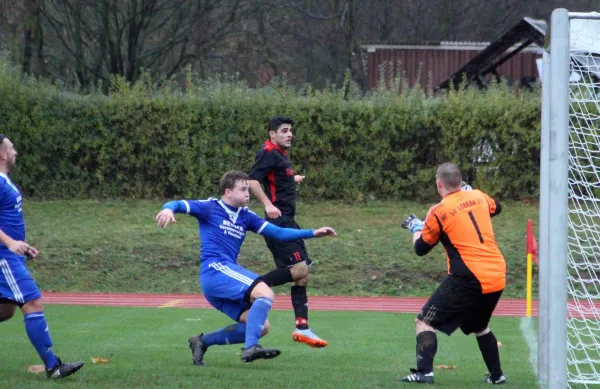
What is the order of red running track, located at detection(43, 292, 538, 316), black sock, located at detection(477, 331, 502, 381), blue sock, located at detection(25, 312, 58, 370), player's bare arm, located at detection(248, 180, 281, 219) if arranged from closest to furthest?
blue sock, located at detection(25, 312, 58, 370), black sock, located at detection(477, 331, 502, 381), player's bare arm, located at detection(248, 180, 281, 219), red running track, located at detection(43, 292, 538, 316)

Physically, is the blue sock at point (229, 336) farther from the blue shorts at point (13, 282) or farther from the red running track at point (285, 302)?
the red running track at point (285, 302)

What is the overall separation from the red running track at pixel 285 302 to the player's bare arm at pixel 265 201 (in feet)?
13.9

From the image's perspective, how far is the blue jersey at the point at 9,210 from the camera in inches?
285

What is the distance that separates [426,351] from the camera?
23.9 feet

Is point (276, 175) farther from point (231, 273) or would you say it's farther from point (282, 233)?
point (231, 273)

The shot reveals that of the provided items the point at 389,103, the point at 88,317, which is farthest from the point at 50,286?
the point at 389,103

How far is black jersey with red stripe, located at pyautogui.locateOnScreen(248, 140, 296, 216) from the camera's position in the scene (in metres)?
9.44

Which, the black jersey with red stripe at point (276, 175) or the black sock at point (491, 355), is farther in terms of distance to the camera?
the black jersey with red stripe at point (276, 175)

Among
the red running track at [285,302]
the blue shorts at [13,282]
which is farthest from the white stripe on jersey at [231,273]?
the red running track at [285,302]

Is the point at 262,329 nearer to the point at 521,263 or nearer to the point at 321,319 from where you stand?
the point at 321,319

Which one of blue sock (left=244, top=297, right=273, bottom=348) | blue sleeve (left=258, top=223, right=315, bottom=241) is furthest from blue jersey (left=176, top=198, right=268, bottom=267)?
blue sock (left=244, top=297, right=273, bottom=348)

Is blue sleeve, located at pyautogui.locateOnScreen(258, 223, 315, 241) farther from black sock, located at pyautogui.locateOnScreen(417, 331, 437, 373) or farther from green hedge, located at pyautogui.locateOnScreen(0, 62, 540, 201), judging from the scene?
green hedge, located at pyautogui.locateOnScreen(0, 62, 540, 201)

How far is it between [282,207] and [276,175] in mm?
329

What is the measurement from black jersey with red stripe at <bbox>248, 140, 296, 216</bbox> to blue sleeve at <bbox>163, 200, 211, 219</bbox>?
1634 millimetres
